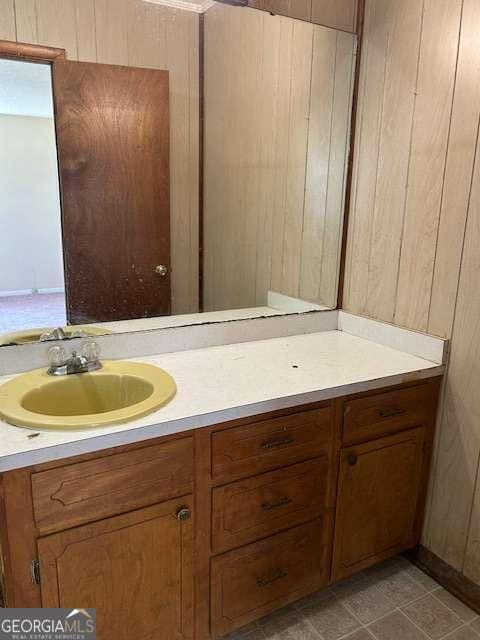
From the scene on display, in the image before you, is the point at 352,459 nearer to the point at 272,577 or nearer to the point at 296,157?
the point at 272,577

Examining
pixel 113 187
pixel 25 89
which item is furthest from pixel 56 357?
pixel 25 89

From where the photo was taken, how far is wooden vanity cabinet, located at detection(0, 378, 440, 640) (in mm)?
1062

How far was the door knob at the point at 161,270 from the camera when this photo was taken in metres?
1.67

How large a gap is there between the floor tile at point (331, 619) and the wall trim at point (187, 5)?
2.06 meters

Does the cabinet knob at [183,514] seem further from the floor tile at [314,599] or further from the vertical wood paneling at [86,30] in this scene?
the vertical wood paneling at [86,30]

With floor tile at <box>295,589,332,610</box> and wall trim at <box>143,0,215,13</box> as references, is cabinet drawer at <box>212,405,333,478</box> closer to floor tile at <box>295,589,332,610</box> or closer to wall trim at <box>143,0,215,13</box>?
floor tile at <box>295,589,332,610</box>

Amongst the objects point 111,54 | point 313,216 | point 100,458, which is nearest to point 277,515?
point 100,458

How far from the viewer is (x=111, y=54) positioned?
4.82ft

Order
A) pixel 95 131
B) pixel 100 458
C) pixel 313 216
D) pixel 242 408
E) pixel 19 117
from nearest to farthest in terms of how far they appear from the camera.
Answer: pixel 100 458 → pixel 242 408 → pixel 19 117 → pixel 95 131 → pixel 313 216

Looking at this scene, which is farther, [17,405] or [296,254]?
[296,254]

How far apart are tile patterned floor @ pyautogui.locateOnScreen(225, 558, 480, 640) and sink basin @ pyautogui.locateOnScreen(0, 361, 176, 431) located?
2.75 ft

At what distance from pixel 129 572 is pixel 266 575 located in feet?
1.49

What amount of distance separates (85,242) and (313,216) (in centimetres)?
94

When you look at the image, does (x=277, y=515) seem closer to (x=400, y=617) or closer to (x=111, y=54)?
(x=400, y=617)
